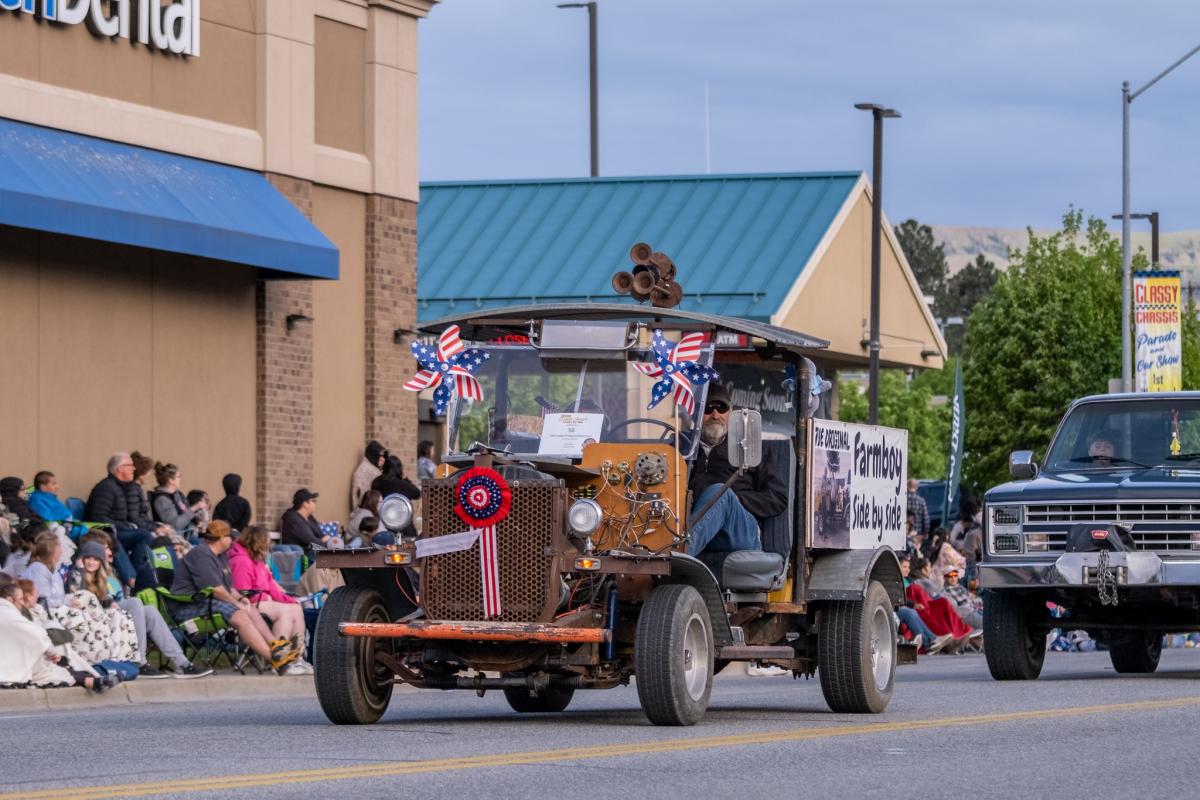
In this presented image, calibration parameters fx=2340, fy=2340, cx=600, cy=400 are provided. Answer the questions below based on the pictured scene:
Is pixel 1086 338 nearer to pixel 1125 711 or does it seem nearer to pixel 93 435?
pixel 93 435

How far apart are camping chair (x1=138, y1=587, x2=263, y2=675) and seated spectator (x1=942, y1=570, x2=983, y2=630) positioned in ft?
35.6

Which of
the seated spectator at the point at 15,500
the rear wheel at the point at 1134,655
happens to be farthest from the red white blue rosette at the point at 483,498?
the rear wheel at the point at 1134,655

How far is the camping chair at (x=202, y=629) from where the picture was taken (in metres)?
20.6

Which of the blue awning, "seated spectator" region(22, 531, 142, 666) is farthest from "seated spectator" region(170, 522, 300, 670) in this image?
the blue awning

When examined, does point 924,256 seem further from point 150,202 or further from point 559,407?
point 559,407

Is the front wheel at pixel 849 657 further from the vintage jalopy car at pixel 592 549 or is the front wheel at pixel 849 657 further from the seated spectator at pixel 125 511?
the seated spectator at pixel 125 511

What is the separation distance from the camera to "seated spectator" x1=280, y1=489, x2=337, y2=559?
24734 mm

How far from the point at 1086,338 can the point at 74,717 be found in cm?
5235

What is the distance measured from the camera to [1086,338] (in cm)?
6550

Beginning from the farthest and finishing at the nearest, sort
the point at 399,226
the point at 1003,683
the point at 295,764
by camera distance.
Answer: the point at 399,226
the point at 1003,683
the point at 295,764

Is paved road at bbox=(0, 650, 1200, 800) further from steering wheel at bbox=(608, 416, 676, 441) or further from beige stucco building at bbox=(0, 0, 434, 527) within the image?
beige stucco building at bbox=(0, 0, 434, 527)

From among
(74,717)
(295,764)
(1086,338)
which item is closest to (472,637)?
(295,764)

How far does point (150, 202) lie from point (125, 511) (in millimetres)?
3277

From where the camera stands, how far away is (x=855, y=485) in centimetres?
1569
